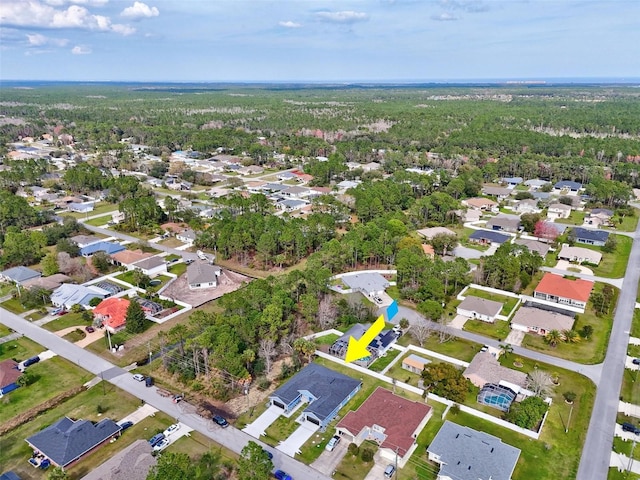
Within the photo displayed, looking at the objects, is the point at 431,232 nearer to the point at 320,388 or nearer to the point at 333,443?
the point at 320,388

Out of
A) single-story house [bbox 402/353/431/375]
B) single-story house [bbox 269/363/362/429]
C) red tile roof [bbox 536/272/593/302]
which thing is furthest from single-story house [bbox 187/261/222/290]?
red tile roof [bbox 536/272/593/302]

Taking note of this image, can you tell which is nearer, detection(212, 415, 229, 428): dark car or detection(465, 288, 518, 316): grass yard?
detection(212, 415, 229, 428): dark car

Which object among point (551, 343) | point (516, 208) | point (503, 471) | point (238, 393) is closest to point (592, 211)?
point (516, 208)

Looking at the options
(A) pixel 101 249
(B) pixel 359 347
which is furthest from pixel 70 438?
(A) pixel 101 249

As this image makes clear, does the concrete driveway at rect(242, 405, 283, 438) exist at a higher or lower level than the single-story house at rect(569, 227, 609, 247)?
lower

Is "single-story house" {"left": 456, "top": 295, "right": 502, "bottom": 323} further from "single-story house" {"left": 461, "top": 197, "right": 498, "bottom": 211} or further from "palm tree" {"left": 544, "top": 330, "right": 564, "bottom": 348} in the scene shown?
"single-story house" {"left": 461, "top": 197, "right": 498, "bottom": 211}

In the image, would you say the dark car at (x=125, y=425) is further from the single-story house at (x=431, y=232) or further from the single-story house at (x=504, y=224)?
the single-story house at (x=504, y=224)
